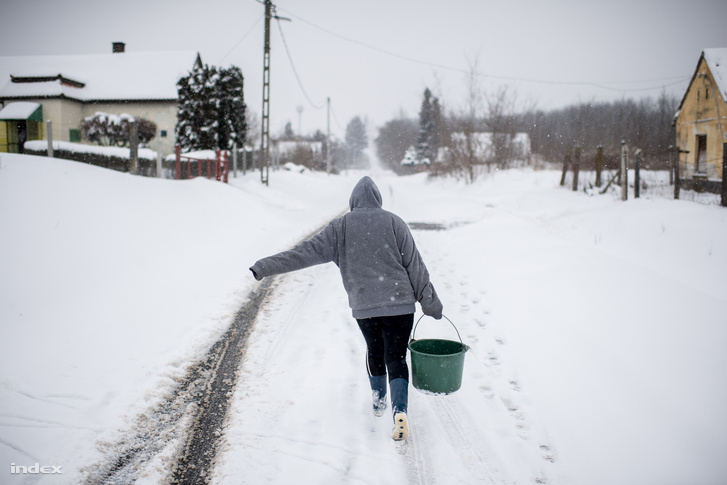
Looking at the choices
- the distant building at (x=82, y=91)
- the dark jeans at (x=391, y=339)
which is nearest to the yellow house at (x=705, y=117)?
the dark jeans at (x=391, y=339)

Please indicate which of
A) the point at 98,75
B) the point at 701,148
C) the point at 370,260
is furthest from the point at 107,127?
the point at 701,148

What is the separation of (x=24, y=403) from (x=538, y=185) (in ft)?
65.6

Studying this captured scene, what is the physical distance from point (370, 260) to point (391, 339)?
56 centimetres

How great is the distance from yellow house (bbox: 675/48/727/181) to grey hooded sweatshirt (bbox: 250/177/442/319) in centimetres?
2043

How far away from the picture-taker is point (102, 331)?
4848 millimetres

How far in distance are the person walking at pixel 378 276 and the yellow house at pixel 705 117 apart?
20461 mm

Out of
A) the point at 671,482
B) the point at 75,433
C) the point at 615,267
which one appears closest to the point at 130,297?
the point at 75,433

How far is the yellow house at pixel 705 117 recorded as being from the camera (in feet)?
65.4

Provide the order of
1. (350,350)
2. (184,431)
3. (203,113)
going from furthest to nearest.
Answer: (203,113), (350,350), (184,431)

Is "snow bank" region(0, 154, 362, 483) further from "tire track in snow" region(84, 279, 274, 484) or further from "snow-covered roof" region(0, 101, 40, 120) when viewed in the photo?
"snow-covered roof" region(0, 101, 40, 120)

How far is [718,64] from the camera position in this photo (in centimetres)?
2067

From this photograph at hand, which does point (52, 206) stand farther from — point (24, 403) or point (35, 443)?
point (35, 443)

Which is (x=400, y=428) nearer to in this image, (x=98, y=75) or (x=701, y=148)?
(x=701, y=148)
